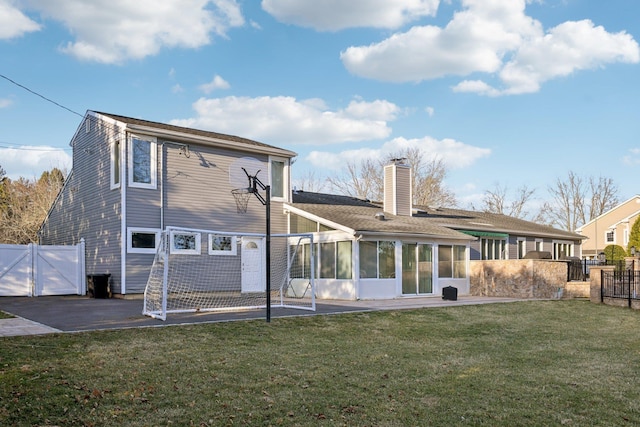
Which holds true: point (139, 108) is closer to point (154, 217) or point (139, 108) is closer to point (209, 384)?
point (154, 217)

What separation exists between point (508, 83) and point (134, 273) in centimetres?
1580

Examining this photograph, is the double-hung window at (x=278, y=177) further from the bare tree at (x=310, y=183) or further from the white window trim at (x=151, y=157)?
the bare tree at (x=310, y=183)

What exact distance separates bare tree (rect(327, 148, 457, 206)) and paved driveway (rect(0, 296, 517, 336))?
25.8m

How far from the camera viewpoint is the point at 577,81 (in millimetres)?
18344

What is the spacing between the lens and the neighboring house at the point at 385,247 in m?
18.2

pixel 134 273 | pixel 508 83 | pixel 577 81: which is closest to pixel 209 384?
pixel 134 273

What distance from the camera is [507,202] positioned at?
5228cm

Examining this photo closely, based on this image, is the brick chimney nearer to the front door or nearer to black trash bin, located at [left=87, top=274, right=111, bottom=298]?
the front door

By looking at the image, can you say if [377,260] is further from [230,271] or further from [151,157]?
[151,157]

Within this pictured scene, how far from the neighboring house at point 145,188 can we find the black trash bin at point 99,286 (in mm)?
258

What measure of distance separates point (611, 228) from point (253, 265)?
39391 mm

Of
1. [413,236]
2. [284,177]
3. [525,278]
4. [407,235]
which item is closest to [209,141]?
[284,177]

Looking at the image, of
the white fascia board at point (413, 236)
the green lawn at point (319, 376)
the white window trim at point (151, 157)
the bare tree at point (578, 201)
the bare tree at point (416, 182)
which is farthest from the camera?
the bare tree at point (578, 201)

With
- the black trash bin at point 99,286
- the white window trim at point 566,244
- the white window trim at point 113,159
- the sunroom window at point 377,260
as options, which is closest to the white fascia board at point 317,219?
the sunroom window at point 377,260
